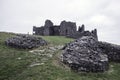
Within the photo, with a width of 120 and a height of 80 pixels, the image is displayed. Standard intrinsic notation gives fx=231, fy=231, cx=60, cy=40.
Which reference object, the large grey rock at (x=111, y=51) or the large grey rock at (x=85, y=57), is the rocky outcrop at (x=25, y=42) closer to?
the large grey rock at (x=85, y=57)

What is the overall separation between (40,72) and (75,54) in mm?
7721

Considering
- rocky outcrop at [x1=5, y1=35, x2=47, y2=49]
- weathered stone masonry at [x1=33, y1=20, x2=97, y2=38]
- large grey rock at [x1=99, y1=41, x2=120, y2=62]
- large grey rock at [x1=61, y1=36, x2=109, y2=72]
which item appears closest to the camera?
large grey rock at [x1=61, y1=36, x2=109, y2=72]

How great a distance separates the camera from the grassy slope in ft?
103

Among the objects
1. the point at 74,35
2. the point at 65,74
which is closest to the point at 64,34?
the point at 74,35

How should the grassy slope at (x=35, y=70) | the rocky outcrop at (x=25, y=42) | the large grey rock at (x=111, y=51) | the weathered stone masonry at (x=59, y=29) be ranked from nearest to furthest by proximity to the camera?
the grassy slope at (x=35, y=70) < the large grey rock at (x=111, y=51) < the rocky outcrop at (x=25, y=42) < the weathered stone masonry at (x=59, y=29)

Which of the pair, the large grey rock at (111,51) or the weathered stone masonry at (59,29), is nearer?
the large grey rock at (111,51)

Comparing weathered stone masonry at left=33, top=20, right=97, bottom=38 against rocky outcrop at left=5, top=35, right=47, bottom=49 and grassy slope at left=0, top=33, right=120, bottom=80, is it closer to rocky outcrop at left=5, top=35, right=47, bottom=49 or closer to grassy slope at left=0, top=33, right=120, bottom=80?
rocky outcrop at left=5, top=35, right=47, bottom=49

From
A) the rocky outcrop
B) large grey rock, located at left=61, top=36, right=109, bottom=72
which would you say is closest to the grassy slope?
large grey rock, located at left=61, top=36, right=109, bottom=72

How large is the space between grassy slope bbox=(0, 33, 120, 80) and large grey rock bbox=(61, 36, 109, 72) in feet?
3.95

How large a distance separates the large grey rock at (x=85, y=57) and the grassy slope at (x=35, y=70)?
120cm

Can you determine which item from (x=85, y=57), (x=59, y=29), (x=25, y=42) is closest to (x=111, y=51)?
(x=85, y=57)

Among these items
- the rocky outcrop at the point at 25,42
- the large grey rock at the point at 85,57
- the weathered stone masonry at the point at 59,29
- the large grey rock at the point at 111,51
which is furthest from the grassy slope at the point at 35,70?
the weathered stone masonry at the point at 59,29

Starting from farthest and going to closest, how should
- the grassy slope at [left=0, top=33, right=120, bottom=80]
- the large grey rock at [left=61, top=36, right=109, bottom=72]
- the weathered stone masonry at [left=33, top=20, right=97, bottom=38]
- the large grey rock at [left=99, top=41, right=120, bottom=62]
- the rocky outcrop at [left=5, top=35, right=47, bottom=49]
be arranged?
the weathered stone masonry at [left=33, top=20, right=97, bottom=38]
the rocky outcrop at [left=5, top=35, right=47, bottom=49]
the large grey rock at [left=99, top=41, right=120, bottom=62]
the large grey rock at [left=61, top=36, right=109, bottom=72]
the grassy slope at [left=0, top=33, right=120, bottom=80]

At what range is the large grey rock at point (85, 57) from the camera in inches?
1411
